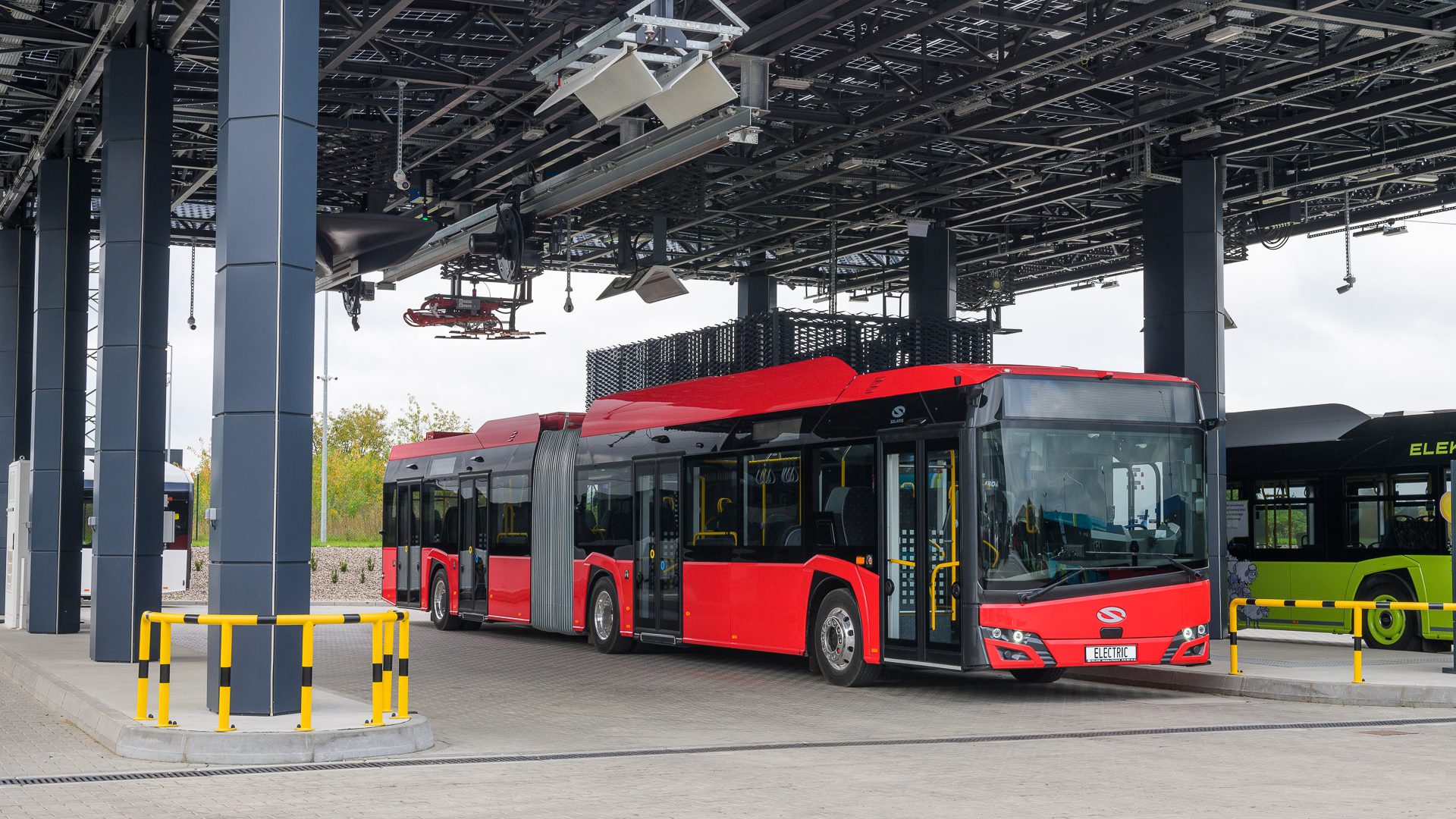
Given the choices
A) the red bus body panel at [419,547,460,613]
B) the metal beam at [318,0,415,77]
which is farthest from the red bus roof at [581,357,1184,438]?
the metal beam at [318,0,415,77]

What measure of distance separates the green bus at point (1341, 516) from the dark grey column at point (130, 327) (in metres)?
13.9

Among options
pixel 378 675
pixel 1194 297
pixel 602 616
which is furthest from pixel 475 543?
Result: pixel 378 675

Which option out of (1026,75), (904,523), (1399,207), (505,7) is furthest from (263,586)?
(1399,207)

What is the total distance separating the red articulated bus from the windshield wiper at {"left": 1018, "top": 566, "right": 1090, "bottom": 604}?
27 millimetres

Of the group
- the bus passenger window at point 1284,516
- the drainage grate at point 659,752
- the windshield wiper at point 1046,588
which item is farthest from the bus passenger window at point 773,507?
the bus passenger window at point 1284,516

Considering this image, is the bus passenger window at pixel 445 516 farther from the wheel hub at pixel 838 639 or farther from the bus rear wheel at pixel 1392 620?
the bus rear wheel at pixel 1392 620

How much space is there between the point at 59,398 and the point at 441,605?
284 inches

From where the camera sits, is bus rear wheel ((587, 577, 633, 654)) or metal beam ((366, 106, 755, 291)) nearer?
metal beam ((366, 106, 755, 291))

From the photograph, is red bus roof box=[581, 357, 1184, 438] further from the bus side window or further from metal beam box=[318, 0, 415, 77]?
the bus side window

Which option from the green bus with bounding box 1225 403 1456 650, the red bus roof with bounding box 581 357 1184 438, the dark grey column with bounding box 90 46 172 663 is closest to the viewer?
the red bus roof with bounding box 581 357 1184 438

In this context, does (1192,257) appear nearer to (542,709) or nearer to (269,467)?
(542,709)

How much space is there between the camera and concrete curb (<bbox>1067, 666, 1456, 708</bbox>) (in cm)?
1468

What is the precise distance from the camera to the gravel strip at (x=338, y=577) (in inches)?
1633

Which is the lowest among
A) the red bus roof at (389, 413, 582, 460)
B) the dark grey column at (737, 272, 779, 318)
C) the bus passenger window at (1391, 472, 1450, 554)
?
the bus passenger window at (1391, 472, 1450, 554)
